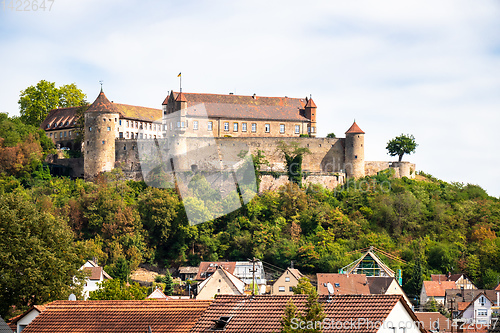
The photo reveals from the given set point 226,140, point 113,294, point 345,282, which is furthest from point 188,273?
point 113,294

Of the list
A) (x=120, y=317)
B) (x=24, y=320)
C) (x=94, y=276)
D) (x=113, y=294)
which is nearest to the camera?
(x=120, y=317)

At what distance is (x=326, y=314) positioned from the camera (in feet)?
65.2

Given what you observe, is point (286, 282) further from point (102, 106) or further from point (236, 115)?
point (102, 106)

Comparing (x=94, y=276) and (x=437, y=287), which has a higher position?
(x=94, y=276)

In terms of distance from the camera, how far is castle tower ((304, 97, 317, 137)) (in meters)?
69.4

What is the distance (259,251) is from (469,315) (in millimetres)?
17353

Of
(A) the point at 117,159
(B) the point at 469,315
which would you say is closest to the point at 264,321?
(B) the point at 469,315

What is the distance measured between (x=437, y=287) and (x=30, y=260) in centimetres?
3029

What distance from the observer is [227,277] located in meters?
46.2

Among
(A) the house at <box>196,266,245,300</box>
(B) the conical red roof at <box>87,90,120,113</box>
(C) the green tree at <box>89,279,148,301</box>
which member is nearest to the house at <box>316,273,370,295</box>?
(A) the house at <box>196,266,245,300</box>

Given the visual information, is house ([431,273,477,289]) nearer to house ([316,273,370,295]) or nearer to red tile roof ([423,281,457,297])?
red tile roof ([423,281,457,297])

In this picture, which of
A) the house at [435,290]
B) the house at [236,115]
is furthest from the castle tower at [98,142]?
the house at [435,290]

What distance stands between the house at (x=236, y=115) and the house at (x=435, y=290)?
2112cm

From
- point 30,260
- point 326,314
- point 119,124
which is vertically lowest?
point 326,314
